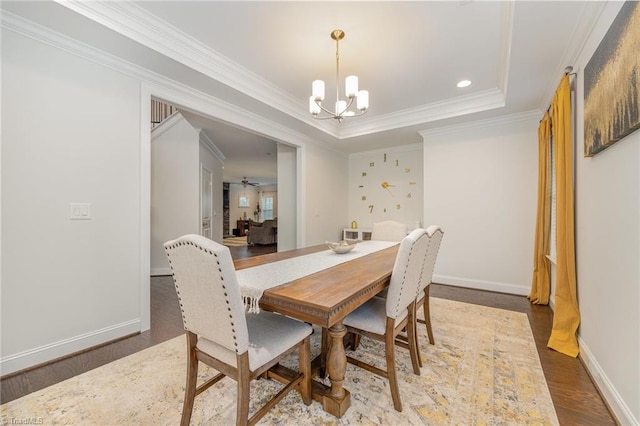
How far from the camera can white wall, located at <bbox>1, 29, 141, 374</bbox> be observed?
175cm

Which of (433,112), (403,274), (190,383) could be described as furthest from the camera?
(433,112)

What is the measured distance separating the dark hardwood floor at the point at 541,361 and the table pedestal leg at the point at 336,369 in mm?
1151

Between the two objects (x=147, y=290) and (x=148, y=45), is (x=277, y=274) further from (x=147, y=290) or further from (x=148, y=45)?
(x=148, y=45)

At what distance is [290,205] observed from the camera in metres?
4.98

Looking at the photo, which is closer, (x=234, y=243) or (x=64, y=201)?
(x=64, y=201)

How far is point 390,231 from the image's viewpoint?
3293mm

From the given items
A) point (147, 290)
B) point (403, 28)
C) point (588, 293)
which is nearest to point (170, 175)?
point (147, 290)

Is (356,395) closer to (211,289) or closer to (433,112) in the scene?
(211,289)

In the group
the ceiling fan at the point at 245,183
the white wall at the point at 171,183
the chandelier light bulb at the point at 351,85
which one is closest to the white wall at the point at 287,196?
the white wall at the point at 171,183

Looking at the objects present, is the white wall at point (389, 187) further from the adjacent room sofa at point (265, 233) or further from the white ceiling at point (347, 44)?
the adjacent room sofa at point (265, 233)

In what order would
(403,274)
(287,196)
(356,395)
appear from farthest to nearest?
1. (287,196)
2. (356,395)
3. (403,274)

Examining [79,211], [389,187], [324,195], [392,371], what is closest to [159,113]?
[324,195]

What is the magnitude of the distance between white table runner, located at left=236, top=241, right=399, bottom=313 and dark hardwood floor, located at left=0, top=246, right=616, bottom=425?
129 cm

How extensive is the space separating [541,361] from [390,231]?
69.7 inches
